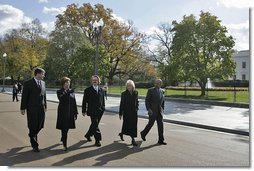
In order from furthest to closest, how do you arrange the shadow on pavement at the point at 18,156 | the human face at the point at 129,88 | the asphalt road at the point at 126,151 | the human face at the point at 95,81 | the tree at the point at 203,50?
1. the tree at the point at 203,50
2. the human face at the point at 129,88
3. the human face at the point at 95,81
4. the asphalt road at the point at 126,151
5. the shadow on pavement at the point at 18,156

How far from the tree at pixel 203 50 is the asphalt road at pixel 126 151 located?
53.8ft

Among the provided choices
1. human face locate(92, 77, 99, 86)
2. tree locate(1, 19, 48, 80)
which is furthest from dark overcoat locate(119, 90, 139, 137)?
tree locate(1, 19, 48, 80)

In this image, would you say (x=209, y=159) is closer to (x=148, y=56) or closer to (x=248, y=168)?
(x=248, y=168)

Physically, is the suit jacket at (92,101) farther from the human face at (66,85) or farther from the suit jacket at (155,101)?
the suit jacket at (155,101)

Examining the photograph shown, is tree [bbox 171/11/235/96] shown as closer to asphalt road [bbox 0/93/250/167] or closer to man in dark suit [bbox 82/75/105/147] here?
→ asphalt road [bbox 0/93/250/167]

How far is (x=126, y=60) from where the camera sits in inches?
2189

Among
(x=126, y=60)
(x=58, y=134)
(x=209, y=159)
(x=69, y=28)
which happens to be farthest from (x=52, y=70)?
(x=209, y=159)

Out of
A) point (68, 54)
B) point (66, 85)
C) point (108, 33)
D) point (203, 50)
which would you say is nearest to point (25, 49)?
point (68, 54)

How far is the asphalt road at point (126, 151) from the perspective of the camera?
286 inches

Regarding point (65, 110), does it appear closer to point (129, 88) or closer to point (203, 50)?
point (129, 88)

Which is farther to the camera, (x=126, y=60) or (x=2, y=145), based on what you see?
(x=126, y=60)

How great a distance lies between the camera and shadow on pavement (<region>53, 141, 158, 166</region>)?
288 inches

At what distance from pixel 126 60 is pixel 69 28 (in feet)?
39.9

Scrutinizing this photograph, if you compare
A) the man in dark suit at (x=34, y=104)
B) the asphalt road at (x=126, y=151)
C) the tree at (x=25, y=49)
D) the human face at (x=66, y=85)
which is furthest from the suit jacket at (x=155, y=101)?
the tree at (x=25, y=49)
